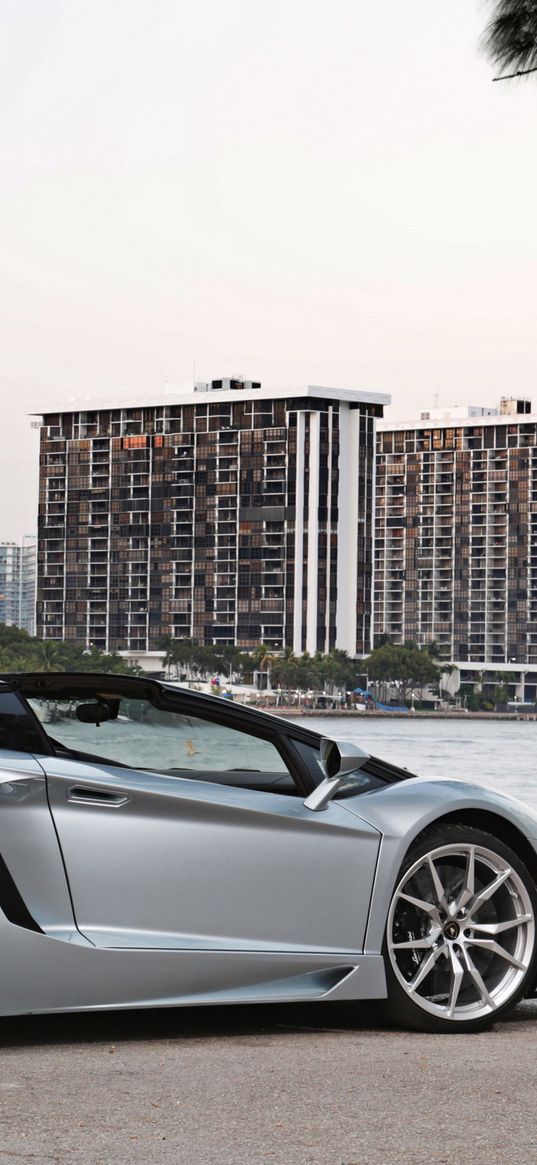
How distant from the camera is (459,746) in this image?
12700cm

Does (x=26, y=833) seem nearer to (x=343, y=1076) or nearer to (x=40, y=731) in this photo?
(x=40, y=731)

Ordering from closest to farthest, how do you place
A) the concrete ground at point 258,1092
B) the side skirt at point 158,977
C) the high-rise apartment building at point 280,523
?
the concrete ground at point 258,1092 → the side skirt at point 158,977 → the high-rise apartment building at point 280,523

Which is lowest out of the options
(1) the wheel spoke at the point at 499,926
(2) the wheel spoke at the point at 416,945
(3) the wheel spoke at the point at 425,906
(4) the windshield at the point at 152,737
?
A: (2) the wheel spoke at the point at 416,945

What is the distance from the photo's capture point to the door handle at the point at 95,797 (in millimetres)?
4293

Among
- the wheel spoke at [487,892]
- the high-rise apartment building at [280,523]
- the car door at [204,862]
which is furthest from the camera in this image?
the high-rise apartment building at [280,523]

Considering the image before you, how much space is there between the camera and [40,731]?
446 centimetres

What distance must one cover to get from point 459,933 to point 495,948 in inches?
4.8

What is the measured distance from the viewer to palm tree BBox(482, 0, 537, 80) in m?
8.30

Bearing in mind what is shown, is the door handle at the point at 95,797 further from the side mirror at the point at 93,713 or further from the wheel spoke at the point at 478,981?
the wheel spoke at the point at 478,981

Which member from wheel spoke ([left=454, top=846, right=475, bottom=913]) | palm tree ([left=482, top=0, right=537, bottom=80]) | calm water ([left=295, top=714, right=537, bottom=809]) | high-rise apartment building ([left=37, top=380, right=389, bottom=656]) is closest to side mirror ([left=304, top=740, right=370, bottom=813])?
wheel spoke ([left=454, top=846, right=475, bottom=913])

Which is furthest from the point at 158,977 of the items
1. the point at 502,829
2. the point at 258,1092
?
the point at 502,829

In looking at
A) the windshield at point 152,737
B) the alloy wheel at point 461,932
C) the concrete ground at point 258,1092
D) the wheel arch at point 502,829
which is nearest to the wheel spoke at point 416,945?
the alloy wheel at point 461,932

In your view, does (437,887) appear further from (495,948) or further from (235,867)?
(235,867)

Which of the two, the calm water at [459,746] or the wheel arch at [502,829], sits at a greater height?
the wheel arch at [502,829]
